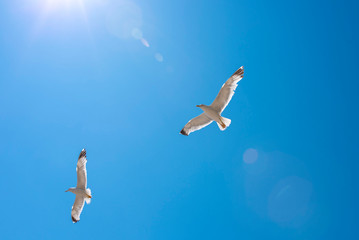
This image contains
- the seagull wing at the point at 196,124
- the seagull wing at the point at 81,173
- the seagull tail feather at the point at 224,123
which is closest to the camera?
the seagull tail feather at the point at 224,123

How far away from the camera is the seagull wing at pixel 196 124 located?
49.0 feet

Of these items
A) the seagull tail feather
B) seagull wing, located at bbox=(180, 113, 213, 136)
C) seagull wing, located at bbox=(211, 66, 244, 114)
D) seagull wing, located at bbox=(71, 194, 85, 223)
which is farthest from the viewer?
seagull wing, located at bbox=(71, 194, 85, 223)

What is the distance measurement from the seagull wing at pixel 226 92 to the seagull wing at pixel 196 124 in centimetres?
102

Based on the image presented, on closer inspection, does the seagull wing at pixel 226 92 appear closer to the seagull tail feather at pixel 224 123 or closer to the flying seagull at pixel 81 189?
the seagull tail feather at pixel 224 123

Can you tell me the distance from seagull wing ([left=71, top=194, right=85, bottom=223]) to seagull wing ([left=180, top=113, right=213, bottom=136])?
6.96 m

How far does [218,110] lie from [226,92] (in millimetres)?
1034

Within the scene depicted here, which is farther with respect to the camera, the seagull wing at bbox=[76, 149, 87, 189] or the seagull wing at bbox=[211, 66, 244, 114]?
the seagull wing at bbox=[76, 149, 87, 189]

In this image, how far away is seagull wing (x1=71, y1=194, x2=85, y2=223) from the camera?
16.5 m

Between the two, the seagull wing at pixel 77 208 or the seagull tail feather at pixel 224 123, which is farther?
the seagull wing at pixel 77 208

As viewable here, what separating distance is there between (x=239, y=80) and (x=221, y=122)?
7.62 feet

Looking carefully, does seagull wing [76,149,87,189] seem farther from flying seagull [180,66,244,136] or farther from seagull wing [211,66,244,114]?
seagull wing [211,66,244,114]

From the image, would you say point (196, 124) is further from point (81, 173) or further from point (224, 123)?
point (81, 173)

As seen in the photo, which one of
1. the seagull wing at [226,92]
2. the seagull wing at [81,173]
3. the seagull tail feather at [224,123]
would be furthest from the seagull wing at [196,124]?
the seagull wing at [81,173]

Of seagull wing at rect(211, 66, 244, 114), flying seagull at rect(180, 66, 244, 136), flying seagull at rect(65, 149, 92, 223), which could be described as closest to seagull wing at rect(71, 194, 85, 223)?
flying seagull at rect(65, 149, 92, 223)
